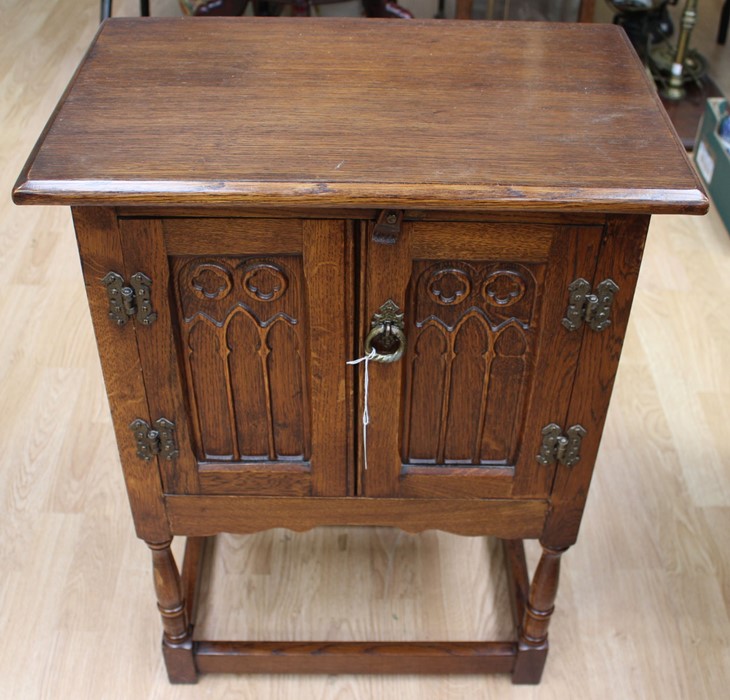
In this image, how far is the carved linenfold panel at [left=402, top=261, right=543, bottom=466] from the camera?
44.1 inches

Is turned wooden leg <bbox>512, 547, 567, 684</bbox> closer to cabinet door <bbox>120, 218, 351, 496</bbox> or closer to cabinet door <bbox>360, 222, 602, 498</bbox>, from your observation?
cabinet door <bbox>360, 222, 602, 498</bbox>

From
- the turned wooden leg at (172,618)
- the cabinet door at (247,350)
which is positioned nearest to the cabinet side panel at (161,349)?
the cabinet door at (247,350)

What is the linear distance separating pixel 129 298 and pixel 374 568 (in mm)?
819

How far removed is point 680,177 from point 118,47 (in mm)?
720

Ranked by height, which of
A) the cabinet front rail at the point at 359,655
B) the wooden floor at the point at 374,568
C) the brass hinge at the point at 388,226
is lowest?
the wooden floor at the point at 374,568

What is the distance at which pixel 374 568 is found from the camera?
175 centimetres

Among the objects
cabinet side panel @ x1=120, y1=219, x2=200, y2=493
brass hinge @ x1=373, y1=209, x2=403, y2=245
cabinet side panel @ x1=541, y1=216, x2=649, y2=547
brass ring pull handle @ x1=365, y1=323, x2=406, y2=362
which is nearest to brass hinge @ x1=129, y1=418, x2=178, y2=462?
cabinet side panel @ x1=120, y1=219, x2=200, y2=493

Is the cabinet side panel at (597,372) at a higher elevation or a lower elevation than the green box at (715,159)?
higher

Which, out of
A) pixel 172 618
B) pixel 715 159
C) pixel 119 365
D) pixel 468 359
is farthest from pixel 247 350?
pixel 715 159

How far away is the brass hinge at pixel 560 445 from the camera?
4.09ft

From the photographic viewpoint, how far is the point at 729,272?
2451 mm

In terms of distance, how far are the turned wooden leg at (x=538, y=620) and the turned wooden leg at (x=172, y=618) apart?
1.65ft

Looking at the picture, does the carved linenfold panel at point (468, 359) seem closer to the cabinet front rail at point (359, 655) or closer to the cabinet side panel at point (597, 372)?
the cabinet side panel at point (597, 372)

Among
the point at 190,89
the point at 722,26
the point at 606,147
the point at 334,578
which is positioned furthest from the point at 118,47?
the point at 722,26
